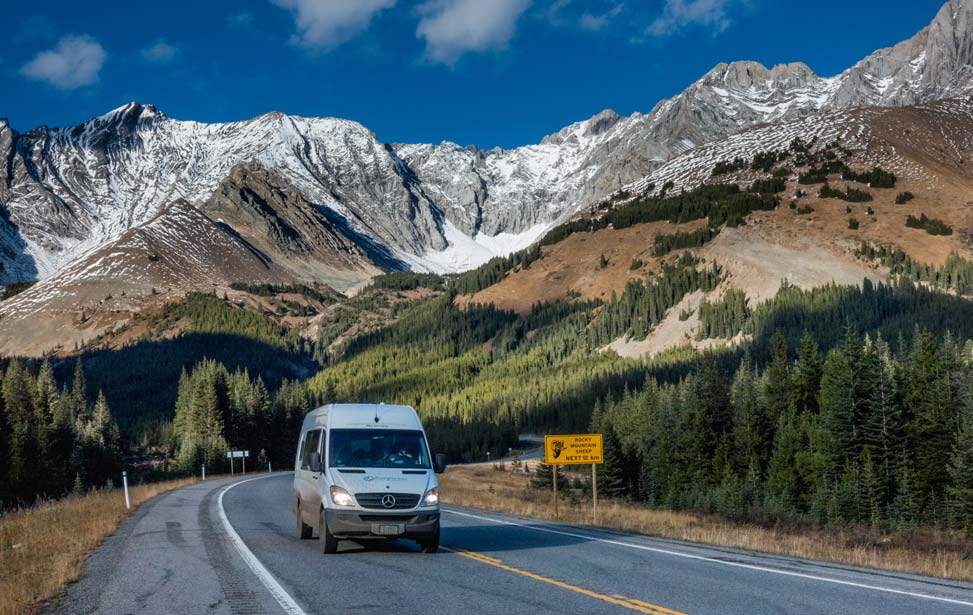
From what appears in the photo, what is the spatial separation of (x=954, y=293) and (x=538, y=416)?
97.9m

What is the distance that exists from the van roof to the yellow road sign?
11510 mm

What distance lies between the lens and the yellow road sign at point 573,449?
28.1 metres

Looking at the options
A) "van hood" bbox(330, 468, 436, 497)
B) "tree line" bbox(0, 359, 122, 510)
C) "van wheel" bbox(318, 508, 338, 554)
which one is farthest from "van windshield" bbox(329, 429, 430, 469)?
"tree line" bbox(0, 359, 122, 510)

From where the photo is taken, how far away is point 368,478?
15320mm

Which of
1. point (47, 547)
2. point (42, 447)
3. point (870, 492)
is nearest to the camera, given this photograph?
point (47, 547)

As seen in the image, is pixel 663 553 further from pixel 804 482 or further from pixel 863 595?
pixel 804 482

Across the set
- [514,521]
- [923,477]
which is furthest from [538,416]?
[514,521]

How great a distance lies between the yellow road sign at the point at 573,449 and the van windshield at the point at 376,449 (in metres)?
12.1

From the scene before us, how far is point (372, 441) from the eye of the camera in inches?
648

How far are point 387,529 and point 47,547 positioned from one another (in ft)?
28.4

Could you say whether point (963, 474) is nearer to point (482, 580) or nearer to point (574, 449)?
point (574, 449)

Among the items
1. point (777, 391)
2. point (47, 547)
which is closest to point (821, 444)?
point (777, 391)

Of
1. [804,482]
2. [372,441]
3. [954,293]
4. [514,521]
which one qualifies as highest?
[954,293]

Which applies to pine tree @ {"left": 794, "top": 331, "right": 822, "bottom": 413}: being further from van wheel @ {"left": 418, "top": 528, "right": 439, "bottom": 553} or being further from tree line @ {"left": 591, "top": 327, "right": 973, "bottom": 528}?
van wheel @ {"left": 418, "top": 528, "right": 439, "bottom": 553}
